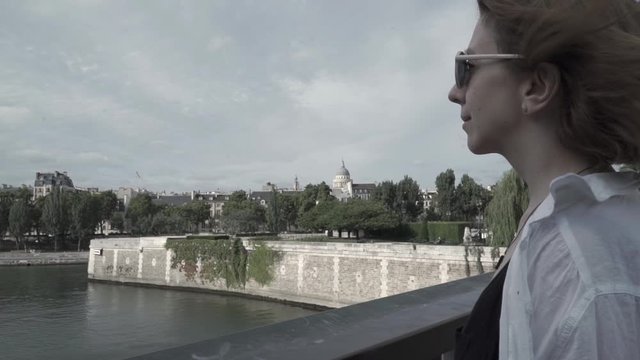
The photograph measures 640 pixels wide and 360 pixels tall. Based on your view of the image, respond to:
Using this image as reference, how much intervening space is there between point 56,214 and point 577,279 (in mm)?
57635

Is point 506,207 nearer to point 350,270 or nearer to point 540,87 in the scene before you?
point 350,270

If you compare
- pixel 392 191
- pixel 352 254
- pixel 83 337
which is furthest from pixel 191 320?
pixel 392 191

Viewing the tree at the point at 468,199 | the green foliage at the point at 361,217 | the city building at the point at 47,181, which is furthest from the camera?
the city building at the point at 47,181

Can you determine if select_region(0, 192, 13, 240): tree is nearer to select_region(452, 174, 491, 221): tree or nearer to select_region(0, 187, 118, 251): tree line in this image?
select_region(0, 187, 118, 251): tree line

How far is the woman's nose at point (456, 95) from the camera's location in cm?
97

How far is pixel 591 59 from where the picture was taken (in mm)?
782

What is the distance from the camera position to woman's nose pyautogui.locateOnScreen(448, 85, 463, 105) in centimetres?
97

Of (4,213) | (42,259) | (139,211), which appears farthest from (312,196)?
(4,213)

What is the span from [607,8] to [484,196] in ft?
168

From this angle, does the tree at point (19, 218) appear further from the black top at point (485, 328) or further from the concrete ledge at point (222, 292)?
the black top at point (485, 328)

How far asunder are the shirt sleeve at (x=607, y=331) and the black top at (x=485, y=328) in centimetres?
14

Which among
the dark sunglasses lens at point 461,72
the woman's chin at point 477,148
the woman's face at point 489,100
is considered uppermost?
the dark sunglasses lens at point 461,72

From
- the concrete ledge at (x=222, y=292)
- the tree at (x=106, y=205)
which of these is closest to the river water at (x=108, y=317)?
the concrete ledge at (x=222, y=292)

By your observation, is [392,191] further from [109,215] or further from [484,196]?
[109,215]
